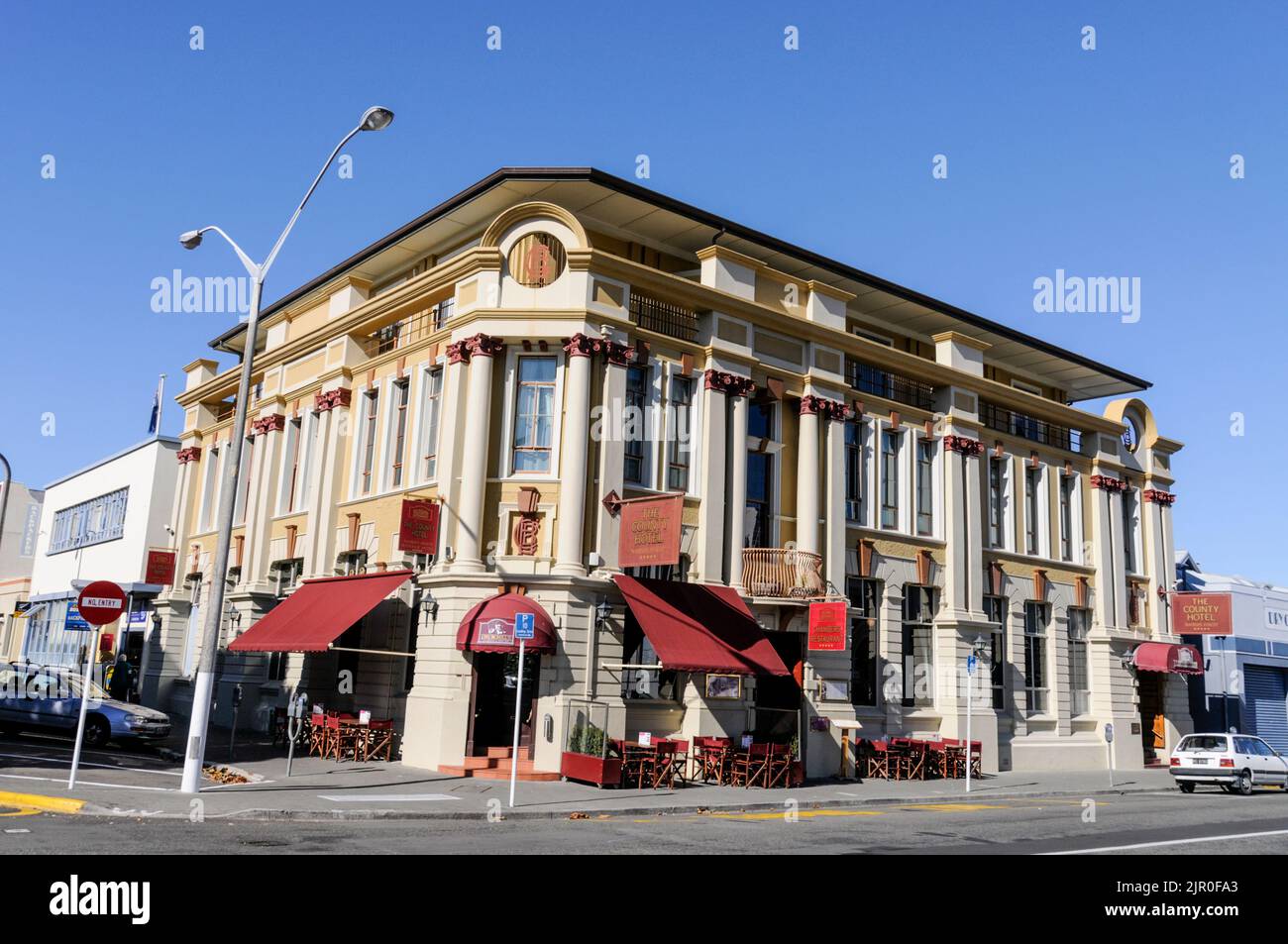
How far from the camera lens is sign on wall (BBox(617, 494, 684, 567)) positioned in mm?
21422

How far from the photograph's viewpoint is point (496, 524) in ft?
76.5

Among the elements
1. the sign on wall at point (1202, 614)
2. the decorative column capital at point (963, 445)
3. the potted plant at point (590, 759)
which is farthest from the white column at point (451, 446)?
the sign on wall at point (1202, 614)

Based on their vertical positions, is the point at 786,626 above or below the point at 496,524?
below

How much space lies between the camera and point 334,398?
2878cm

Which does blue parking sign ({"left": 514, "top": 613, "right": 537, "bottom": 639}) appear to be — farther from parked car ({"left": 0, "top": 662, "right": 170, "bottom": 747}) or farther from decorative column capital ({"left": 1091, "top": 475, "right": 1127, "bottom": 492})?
decorative column capital ({"left": 1091, "top": 475, "right": 1127, "bottom": 492})

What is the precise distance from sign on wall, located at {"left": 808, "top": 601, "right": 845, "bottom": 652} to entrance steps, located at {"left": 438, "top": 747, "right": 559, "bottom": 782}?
751 cm

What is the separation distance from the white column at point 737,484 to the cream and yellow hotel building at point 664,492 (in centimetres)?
8

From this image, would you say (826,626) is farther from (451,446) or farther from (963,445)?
(451,446)

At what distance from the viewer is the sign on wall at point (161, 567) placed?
120 ft

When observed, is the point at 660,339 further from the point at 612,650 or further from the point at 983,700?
the point at 983,700

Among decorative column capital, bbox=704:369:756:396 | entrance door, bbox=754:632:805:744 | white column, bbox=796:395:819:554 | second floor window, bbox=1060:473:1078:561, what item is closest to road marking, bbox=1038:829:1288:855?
entrance door, bbox=754:632:805:744
